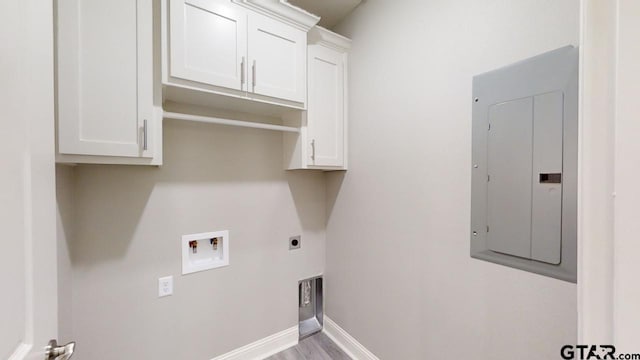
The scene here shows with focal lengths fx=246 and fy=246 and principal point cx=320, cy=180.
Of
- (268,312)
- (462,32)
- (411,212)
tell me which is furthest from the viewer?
(268,312)

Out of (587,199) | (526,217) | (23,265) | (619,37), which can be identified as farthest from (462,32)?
(23,265)

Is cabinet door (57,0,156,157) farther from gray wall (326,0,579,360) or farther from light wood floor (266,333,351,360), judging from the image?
light wood floor (266,333,351,360)

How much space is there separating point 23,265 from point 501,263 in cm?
171

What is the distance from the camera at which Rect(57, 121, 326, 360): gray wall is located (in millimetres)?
1409

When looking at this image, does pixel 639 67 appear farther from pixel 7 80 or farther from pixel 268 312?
pixel 268 312

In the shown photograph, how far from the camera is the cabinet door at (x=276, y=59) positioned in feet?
Answer: 5.17

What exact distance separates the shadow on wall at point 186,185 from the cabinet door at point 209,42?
0.46 m

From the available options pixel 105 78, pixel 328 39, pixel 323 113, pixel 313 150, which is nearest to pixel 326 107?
pixel 323 113

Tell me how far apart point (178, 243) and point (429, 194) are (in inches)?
66.3

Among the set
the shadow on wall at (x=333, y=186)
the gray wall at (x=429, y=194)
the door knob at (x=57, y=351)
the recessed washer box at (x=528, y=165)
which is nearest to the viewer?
the door knob at (x=57, y=351)

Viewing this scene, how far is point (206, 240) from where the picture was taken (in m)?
1.82

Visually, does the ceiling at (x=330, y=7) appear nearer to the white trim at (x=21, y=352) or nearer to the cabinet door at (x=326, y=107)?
the cabinet door at (x=326, y=107)

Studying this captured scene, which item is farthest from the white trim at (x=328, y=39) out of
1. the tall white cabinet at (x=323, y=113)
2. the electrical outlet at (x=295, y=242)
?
the electrical outlet at (x=295, y=242)

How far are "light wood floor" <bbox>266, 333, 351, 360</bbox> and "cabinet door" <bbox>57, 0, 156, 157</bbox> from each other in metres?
1.91
